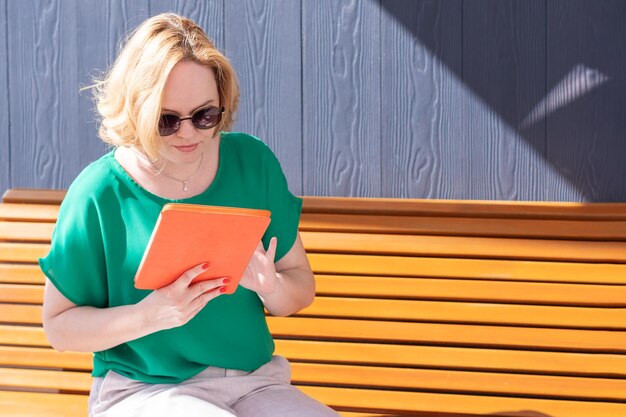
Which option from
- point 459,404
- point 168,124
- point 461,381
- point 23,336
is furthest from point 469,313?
point 23,336

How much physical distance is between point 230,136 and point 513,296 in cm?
127

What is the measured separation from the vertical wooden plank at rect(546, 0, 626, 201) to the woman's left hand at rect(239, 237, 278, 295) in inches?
68.9

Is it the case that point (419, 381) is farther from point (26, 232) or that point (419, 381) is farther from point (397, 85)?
point (26, 232)

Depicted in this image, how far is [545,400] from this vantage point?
320cm

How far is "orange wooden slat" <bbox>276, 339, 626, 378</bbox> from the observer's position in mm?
3262

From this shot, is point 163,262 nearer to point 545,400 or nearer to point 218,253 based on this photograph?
point 218,253

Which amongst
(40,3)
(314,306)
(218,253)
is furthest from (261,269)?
(40,3)

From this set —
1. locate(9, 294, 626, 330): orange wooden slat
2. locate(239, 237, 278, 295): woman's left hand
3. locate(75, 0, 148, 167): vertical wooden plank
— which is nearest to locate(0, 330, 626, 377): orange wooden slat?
locate(9, 294, 626, 330): orange wooden slat

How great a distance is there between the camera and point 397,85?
3908 millimetres

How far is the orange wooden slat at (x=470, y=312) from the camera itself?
335 cm

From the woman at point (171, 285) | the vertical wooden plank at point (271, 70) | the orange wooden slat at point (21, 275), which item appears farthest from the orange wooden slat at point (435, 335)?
the woman at point (171, 285)

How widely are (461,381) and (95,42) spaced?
6.83 ft

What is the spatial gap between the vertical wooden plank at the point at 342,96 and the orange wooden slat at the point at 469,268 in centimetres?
45

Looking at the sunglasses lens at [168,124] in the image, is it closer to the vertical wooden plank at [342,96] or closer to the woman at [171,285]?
the woman at [171,285]
